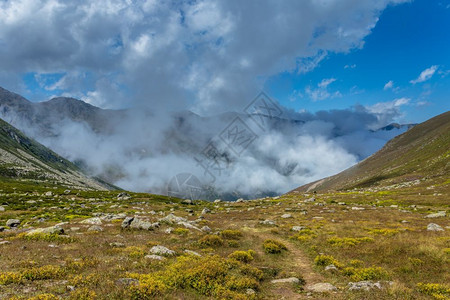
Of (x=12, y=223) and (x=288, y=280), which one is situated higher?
(x=12, y=223)

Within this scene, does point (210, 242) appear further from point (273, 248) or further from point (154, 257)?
point (154, 257)

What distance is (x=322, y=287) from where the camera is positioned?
45.0ft

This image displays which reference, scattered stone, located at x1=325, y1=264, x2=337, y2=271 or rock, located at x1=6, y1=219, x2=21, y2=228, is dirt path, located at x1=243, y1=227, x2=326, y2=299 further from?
rock, located at x1=6, y1=219, x2=21, y2=228

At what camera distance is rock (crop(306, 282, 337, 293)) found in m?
13.2

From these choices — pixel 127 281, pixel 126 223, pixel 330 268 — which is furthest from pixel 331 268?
pixel 126 223

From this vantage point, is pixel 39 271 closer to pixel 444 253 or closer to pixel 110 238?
pixel 110 238

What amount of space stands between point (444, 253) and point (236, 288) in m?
16.9

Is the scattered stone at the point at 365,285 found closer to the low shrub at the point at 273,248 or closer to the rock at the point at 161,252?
the low shrub at the point at 273,248

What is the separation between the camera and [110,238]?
2147cm

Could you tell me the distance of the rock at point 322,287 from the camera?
13.2m

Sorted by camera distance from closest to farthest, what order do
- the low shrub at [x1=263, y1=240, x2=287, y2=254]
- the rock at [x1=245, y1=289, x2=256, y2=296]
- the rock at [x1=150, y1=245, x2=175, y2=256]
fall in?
the rock at [x1=245, y1=289, x2=256, y2=296] → the rock at [x1=150, y1=245, x2=175, y2=256] → the low shrub at [x1=263, y1=240, x2=287, y2=254]

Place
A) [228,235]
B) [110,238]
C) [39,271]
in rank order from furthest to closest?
[228,235] → [110,238] → [39,271]

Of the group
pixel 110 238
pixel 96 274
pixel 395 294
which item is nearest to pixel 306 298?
pixel 395 294

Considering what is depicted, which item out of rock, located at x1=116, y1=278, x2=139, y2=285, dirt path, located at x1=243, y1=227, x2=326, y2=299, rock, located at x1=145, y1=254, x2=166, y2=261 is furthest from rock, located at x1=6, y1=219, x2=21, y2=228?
dirt path, located at x1=243, y1=227, x2=326, y2=299
